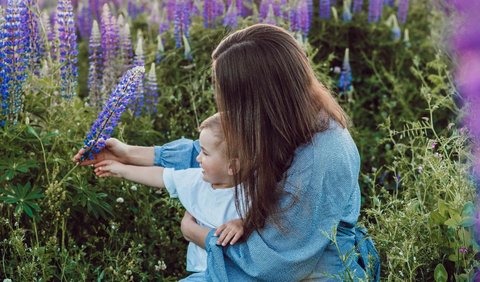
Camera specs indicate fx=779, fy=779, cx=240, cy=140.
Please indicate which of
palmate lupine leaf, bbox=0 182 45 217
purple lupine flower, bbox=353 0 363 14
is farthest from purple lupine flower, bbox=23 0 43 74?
purple lupine flower, bbox=353 0 363 14

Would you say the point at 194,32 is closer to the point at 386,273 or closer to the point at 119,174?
the point at 119,174

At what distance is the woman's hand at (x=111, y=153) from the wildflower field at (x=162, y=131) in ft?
0.14

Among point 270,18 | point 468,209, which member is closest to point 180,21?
point 270,18

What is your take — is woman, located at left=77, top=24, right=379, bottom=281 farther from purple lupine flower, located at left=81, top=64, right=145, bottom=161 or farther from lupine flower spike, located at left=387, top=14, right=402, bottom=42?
lupine flower spike, located at left=387, top=14, right=402, bottom=42

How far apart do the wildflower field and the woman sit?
30cm

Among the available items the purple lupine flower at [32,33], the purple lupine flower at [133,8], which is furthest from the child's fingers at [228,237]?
the purple lupine flower at [133,8]

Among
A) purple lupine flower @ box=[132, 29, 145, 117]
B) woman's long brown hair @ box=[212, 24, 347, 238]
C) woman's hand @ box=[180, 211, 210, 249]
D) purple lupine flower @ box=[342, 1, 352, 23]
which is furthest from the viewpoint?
purple lupine flower @ box=[342, 1, 352, 23]

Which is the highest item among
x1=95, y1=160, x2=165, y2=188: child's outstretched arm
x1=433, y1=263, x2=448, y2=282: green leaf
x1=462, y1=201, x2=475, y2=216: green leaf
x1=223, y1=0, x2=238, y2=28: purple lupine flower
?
x1=223, y1=0, x2=238, y2=28: purple lupine flower

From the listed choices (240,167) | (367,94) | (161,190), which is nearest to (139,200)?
(161,190)

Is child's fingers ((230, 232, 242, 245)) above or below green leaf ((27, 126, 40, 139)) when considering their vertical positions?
below

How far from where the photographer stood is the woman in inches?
96.3

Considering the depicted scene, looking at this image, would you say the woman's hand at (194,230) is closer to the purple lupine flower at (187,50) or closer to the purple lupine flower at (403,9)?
the purple lupine flower at (187,50)

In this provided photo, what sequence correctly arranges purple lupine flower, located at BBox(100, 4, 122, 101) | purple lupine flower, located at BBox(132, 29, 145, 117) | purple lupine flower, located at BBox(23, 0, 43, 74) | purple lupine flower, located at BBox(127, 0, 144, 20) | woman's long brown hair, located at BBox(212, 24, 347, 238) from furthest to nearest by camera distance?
1. purple lupine flower, located at BBox(127, 0, 144, 20)
2. purple lupine flower, located at BBox(100, 4, 122, 101)
3. purple lupine flower, located at BBox(132, 29, 145, 117)
4. purple lupine flower, located at BBox(23, 0, 43, 74)
5. woman's long brown hair, located at BBox(212, 24, 347, 238)

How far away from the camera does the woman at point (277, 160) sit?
2445mm
